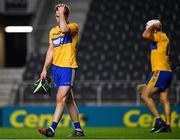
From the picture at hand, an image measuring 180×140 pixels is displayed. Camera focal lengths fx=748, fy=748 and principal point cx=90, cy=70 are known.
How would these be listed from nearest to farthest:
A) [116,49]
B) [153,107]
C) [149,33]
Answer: [149,33], [153,107], [116,49]

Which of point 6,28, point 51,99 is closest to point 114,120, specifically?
point 51,99

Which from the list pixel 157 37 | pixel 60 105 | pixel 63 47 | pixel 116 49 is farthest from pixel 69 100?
pixel 116 49

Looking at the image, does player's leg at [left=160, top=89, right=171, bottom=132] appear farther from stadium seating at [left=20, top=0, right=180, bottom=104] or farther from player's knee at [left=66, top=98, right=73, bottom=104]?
stadium seating at [left=20, top=0, right=180, bottom=104]

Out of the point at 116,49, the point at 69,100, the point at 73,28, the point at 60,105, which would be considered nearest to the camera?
the point at 60,105

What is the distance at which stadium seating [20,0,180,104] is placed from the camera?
793 inches

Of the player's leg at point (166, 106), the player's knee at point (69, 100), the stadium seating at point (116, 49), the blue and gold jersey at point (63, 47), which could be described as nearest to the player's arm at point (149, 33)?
the player's leg at point (166, 106)

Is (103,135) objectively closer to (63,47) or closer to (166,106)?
(63,47)

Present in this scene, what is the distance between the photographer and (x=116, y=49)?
74.8ft

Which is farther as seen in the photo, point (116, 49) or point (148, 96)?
point (116, 49)

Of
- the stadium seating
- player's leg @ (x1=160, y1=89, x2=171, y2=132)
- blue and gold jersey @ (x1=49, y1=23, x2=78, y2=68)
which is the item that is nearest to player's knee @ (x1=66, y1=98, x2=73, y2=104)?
blue and gold jersey @ (x1=49, y1=23, x2=78, y2=68)

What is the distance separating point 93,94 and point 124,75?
1.73 m

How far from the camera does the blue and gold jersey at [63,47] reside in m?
10.4

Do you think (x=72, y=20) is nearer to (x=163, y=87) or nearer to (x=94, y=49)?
(x=94, y=49)

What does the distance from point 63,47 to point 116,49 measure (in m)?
12.5
